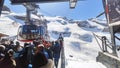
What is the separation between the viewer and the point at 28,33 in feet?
88.5

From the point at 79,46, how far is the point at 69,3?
72008 mm

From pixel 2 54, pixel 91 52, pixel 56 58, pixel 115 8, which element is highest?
pixel 115 8

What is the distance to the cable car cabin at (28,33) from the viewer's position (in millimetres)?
26484

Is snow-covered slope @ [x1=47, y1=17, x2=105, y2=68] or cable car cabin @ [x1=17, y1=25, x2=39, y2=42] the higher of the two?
cable car cabin @ [x1=17, y1=25, x2=39, y2=42]

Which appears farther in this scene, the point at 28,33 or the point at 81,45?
the point at 81,45

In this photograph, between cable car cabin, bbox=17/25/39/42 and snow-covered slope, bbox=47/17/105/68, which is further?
snow-covered slope, bbox=47/17/105/68

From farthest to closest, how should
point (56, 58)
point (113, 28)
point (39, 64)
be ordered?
point (113, 28) < point (56, 58) < point (39, 64)

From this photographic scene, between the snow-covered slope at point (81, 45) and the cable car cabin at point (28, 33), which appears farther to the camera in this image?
the snow-covered slope at point (81, 45)

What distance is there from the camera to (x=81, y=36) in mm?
120438

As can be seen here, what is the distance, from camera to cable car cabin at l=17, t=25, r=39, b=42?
86.9 ft

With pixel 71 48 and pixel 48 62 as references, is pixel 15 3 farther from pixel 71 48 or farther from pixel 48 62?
pixel 71 48

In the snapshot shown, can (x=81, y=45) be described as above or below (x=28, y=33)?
below

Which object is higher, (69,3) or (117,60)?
(69,3)

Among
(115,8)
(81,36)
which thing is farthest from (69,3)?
(81,36)
